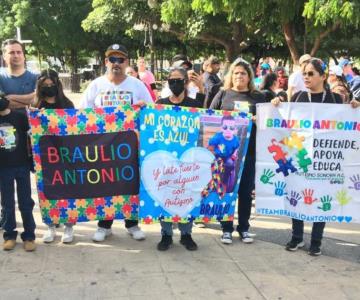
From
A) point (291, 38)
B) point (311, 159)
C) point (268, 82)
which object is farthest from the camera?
point (291, 38)

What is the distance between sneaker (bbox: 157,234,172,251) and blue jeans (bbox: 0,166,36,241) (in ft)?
4.05

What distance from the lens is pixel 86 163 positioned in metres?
4.68

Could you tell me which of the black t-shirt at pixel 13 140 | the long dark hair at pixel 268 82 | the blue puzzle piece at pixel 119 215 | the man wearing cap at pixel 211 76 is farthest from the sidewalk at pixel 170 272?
the man wearing cap at pixel 211 76

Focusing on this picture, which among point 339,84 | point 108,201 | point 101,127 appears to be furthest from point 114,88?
point 339,84

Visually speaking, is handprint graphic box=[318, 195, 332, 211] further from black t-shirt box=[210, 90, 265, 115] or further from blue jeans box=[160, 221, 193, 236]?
blue jeans box=[160, 221, 193, 236]

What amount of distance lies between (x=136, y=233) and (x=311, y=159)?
1917 millimetres

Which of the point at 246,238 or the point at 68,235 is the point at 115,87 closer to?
the point at 68,235

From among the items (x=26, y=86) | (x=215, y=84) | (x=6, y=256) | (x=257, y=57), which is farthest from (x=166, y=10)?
(x=257, y=57)

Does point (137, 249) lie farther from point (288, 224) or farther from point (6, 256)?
point (288, 224)

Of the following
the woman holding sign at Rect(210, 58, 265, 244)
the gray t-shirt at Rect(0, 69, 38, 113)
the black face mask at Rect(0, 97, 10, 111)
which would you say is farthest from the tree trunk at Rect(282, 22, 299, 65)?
the black face mask at Rect(0, 97, 10, 111)

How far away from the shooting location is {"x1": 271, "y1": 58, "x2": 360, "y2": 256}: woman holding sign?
4480 millimetres

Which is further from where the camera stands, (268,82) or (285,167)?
(268,82)

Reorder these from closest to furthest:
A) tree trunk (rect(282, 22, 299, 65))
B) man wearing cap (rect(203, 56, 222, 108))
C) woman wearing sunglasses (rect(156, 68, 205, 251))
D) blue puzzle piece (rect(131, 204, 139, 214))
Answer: woman wearing sunglasses (rect(156, 68, 205, 251)) < blue puzzle piece (rect(131, 204, 139, 214)) < man wearing cap (rect(203, 56, 222, 108)) < tree trunk (rect(282, 22, 299, 65))

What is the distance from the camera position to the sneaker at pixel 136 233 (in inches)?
196
